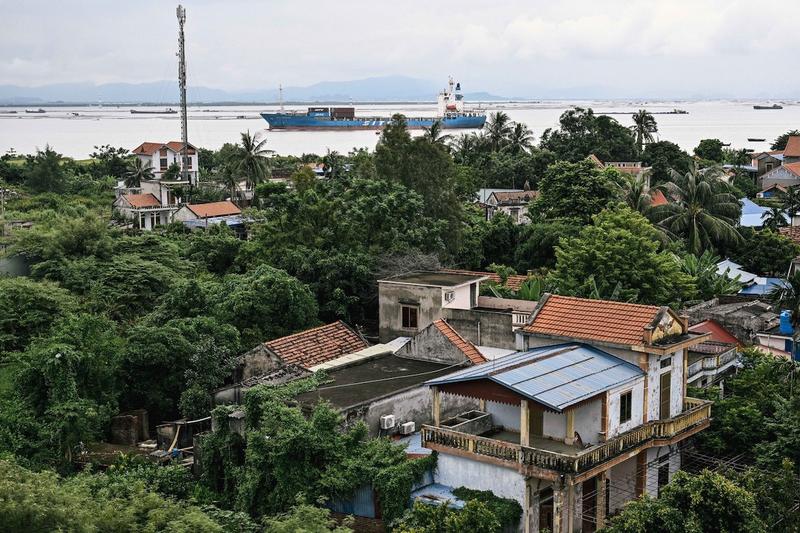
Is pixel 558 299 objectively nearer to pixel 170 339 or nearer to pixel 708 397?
pixel 708 397

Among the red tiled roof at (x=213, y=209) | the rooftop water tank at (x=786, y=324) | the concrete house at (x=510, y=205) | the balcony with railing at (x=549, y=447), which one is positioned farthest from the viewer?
the concrete house at (x=510, y=205)

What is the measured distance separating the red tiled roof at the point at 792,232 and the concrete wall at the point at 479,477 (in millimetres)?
32220

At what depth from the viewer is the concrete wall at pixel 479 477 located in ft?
50.2

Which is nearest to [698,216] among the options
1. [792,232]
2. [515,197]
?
[792,232]

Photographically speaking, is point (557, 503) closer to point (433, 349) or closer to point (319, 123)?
point (433, 349)

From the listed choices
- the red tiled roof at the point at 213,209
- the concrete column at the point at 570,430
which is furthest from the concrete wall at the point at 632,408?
the red tiled roof at the point at 213,209

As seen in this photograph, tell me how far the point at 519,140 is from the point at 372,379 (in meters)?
56.2

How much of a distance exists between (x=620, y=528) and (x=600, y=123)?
59650 millimetres

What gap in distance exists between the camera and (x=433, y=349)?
837 inches

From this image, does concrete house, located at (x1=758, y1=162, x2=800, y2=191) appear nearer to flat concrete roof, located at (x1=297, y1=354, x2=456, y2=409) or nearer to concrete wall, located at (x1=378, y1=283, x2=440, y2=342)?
concrete wall, located at (x1=378, y1=283, x2=440, y2=342)

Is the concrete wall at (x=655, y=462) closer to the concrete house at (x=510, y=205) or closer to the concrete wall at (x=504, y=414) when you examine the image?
the concrete wall at (x=504, y=414)

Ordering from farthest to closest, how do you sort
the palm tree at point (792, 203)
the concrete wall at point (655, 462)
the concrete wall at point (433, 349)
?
the palm tree at point (792, 203), the concrete wall at point (433, 349), the concrete wall at point (655, 462)

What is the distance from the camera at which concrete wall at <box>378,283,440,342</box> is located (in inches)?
976

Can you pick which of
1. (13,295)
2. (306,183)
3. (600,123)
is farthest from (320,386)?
(600,123)
